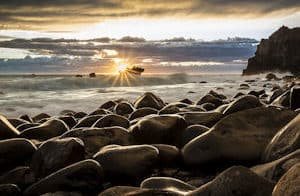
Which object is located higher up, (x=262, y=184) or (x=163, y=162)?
(x=262, y=184)

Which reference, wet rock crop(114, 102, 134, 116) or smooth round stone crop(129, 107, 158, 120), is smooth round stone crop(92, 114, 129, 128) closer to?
smooth round stone crop(129, 107, 158, 120)

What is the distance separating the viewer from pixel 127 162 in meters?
4.07

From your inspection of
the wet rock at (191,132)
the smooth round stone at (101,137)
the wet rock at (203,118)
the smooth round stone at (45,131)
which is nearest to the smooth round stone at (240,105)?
the wet rock at (203,118)

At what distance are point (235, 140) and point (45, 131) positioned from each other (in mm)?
2603

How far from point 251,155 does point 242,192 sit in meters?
1.52

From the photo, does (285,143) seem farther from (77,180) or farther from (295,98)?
(295,98)

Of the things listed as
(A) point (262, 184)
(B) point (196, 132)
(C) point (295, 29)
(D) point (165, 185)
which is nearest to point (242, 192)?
(A) point (262, 184)

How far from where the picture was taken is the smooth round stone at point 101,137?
4.95 meters

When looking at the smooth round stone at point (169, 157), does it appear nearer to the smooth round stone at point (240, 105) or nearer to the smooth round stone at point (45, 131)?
the smooth round stone at point (240, 105)

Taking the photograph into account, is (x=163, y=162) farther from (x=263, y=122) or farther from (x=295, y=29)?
(x=295, y=29)

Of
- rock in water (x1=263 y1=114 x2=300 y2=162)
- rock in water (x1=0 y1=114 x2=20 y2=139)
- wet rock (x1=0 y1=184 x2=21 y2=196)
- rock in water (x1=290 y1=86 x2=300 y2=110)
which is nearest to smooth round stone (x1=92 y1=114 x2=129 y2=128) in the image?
rock in water (x1=0 y1=114 x2=20 y2=139)

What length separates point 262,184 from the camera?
2689 millimetres

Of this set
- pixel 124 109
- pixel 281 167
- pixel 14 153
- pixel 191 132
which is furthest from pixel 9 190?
pixel 124 109

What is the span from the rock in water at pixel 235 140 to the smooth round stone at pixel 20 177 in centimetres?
137
